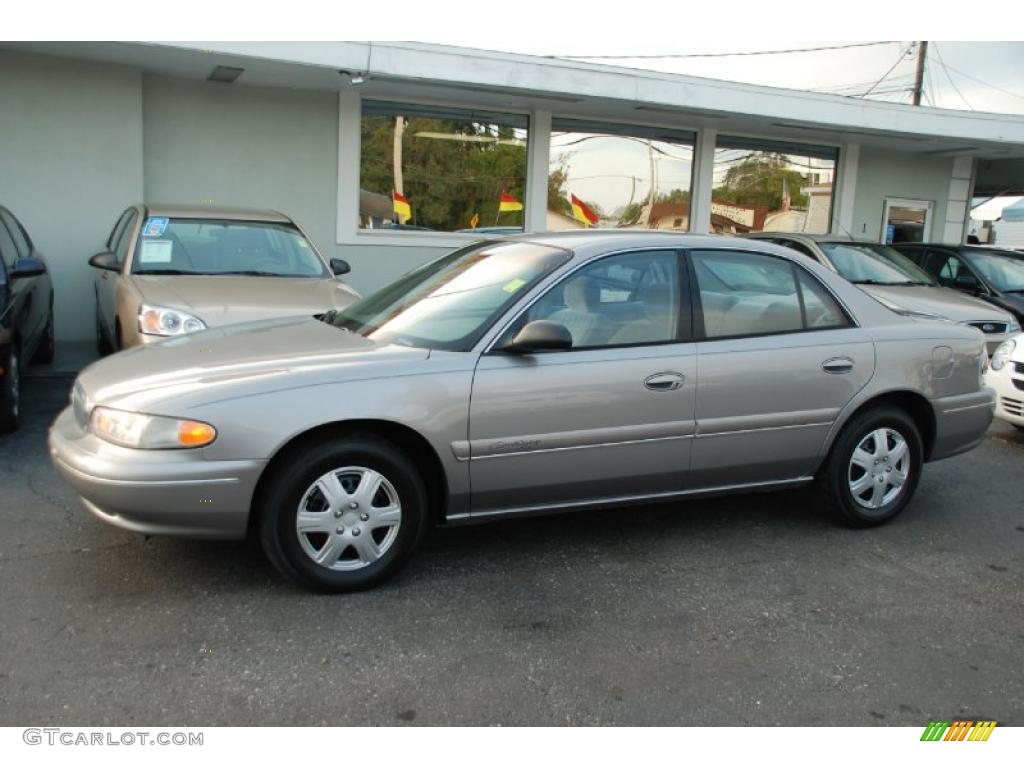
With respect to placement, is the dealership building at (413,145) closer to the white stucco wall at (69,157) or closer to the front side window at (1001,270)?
the white stucco wall at (69,157)

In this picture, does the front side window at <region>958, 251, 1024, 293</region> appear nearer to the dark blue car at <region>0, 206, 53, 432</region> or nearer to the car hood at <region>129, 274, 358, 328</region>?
the car hood at <region>129, 274, 358, 328</region>

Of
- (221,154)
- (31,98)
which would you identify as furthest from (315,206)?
(31,98)

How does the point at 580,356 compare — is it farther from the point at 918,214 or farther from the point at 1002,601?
the point at 918,214

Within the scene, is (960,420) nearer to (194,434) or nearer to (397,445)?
(397,445)

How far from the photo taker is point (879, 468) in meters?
4.86

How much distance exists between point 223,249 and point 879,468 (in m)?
5.26

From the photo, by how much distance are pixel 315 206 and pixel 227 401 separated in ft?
24.7

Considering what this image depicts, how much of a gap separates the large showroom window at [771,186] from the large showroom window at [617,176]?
68cm

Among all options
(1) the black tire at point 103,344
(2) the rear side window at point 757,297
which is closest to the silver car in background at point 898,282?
(2) the rear side window at point 757,297

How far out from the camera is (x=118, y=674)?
3.11 metres

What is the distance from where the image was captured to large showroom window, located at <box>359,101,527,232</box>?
35.6 ft

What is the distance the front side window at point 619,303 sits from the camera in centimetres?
417

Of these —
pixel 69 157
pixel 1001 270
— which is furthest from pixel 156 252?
pixel 1001 270
